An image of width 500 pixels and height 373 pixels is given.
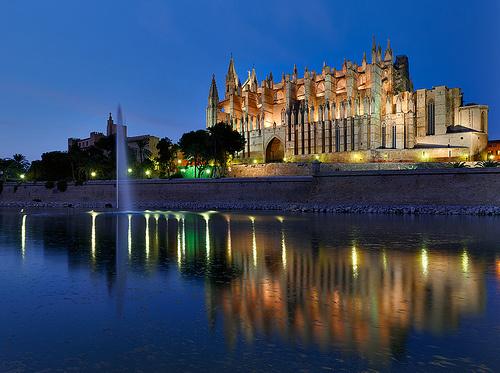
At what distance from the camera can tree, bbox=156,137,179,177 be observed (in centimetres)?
6322

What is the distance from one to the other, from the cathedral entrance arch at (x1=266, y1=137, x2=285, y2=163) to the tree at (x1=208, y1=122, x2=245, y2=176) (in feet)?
33.1

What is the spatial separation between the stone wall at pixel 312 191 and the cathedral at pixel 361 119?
2115 cm

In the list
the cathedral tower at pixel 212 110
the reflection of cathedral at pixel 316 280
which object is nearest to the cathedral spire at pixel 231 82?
the cathedral tower at pixel 212 110

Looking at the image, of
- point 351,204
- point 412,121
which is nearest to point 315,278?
point 351,204

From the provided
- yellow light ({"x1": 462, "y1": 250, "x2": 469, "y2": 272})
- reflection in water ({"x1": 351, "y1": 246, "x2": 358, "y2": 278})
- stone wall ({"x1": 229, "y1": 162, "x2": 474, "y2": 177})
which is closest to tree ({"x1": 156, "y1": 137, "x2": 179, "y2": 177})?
stone wall ({"x1": 229, "y1": 162, "x2": 474, "y2": 177})

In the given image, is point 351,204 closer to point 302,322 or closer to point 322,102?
point 302,322

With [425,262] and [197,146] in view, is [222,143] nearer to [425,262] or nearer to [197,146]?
[197,146]

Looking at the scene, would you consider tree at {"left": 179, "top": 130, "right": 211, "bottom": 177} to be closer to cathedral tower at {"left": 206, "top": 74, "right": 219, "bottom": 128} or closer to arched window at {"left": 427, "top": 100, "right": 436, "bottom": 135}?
cathedral tower at {"left": 206, "top": 74, "right": 219, "bottom": 128}

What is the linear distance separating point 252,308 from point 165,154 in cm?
5883

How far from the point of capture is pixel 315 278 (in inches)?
330

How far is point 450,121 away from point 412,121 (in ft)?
18.0

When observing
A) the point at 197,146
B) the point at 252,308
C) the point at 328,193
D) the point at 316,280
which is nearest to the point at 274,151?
the point at 197,146

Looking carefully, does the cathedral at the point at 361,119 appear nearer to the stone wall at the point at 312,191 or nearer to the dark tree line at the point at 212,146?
the dark tree line at the point at 212,146

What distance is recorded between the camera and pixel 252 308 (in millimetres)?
6266
